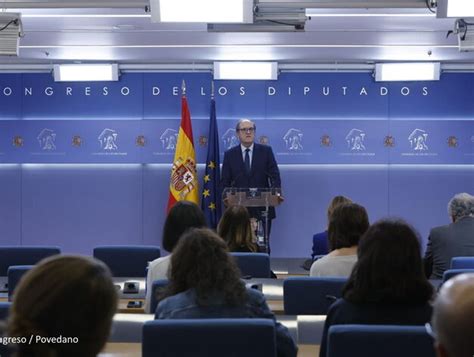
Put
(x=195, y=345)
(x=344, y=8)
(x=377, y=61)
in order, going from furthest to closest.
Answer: (x=377, y=61), (x=344, y=8), (x=195, y=345)

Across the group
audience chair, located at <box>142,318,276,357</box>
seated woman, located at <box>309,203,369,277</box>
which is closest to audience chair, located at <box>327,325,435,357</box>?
audience chair, located at <box>142,318,276,357</box>

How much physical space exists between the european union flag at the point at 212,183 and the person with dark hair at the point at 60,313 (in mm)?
8159

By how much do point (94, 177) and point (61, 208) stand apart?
605 mm

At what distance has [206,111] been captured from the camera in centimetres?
1029

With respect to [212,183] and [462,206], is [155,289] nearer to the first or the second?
[462,206]

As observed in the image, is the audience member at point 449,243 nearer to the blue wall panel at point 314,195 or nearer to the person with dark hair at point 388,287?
the person with dark hair at point 388,287

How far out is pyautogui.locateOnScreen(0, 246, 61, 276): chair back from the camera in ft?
18.5

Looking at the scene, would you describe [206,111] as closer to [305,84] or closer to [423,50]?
[305,84]

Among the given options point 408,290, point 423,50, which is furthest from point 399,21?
point 408,290

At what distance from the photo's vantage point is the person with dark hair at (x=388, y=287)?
3.18 m

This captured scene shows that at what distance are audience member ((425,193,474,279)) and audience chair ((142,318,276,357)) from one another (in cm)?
337

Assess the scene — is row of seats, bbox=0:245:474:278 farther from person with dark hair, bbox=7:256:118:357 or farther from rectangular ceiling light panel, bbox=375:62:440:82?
rectangular ceiling light panel, bbox=375:62:440:82

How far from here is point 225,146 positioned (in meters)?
10.1

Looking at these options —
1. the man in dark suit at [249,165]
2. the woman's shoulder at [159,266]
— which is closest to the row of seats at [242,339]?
the woman's shoulder at [159,266]
